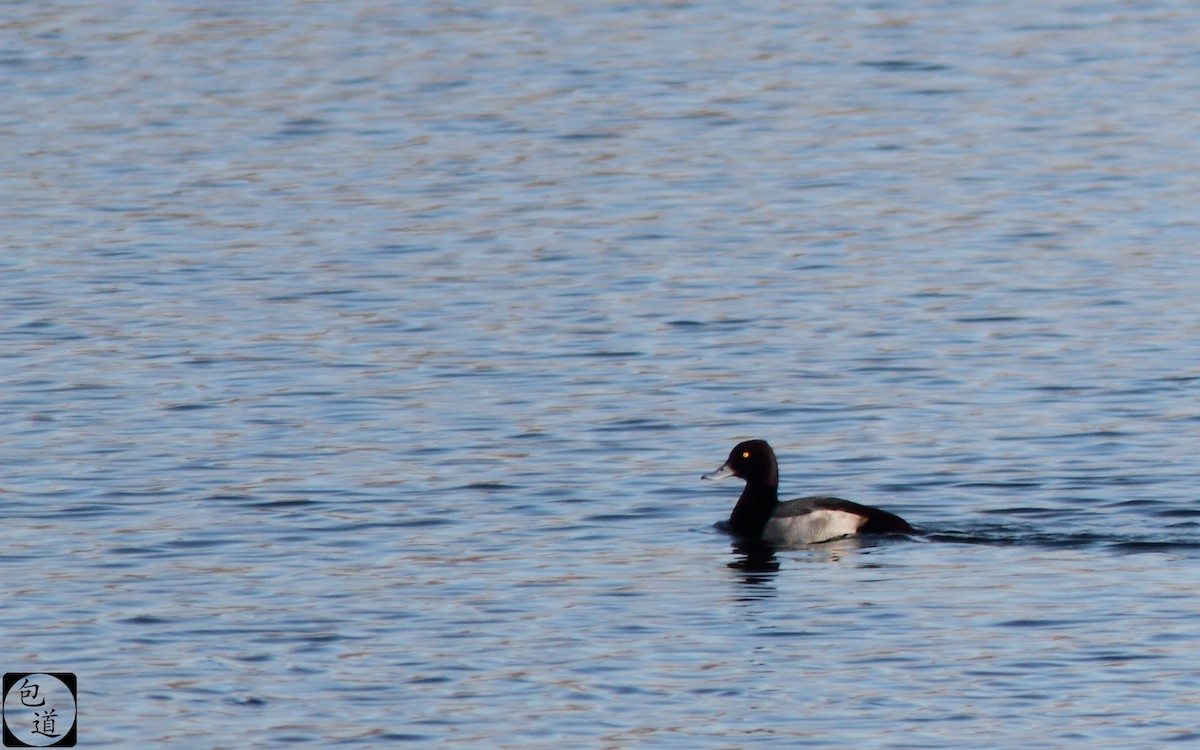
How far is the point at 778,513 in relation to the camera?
18.3 metres

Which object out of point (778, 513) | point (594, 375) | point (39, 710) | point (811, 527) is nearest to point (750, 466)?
point (778, 513)

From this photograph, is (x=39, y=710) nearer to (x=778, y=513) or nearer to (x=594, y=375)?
(x=778, y=513)

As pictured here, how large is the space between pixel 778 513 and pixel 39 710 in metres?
6.40

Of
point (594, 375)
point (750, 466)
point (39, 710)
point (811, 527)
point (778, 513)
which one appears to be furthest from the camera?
point (594, 375)

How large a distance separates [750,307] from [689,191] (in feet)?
20.0

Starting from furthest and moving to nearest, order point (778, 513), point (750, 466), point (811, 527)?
point (750, 466) → point (778, 513) → point (811, 527)

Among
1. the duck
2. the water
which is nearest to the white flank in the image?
the duck

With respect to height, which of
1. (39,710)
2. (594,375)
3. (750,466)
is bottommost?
(594,375)

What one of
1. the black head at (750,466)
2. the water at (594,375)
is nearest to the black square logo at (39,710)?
the water at (594,375)

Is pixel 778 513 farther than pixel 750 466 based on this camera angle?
No

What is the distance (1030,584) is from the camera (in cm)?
1598

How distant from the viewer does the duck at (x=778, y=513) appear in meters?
17.5

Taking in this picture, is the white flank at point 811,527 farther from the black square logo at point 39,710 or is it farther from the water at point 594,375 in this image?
the black square logo at point 39,710

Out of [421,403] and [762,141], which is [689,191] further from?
[421,403]
